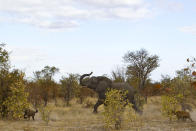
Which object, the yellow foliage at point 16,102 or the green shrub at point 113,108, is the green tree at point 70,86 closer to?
the yellow foliage at point 16,102

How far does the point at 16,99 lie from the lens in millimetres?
15156

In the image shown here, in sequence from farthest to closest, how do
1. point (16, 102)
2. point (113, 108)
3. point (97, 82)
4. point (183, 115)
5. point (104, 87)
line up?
point (97, 82), point (104, 87), point (16, 102), point (183, 115), point (113, 108)

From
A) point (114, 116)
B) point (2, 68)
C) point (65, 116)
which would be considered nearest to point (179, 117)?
point (114, 116)

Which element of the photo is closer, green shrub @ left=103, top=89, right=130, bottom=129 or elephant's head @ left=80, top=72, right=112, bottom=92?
green shrub @ left=103, top=89, right=130, bottom=129

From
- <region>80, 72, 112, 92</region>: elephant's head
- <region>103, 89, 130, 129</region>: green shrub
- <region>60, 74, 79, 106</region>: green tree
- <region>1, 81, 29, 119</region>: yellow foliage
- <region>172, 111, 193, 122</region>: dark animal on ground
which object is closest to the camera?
<region>103, 89, 130, 129</region>: green shrub

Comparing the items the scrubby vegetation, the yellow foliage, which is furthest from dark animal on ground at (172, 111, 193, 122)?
the yellow foliage

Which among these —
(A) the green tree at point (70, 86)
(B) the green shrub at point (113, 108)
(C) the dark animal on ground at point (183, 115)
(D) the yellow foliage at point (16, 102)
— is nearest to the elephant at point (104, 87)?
(C) the dark animal on ground at point (183, 115)

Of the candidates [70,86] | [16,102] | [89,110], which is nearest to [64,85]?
[70,86]

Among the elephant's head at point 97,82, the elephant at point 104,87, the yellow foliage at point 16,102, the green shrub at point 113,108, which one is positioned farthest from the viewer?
the elephant's head at point 97,82

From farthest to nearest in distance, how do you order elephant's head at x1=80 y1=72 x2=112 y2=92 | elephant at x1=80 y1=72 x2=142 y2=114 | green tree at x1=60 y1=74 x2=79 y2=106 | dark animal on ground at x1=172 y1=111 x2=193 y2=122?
green tree at x1=60 y1=74 x2=79 y2=106
elephant's head at x1=80 y1=72 x2=112 y2=92
elephant at x1=80 y1=72 x2=142 y2=114
dark animal on ground at x1=172 y1=111 x2=193 y2=122

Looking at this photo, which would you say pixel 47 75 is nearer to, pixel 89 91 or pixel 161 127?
pixel 89 91

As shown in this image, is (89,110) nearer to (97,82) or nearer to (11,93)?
(97,82)

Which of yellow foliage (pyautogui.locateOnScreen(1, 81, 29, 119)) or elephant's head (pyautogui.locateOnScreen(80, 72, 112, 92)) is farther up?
elephant's head (pyautogui.locateOnScreen(80, 72, 112, 92))

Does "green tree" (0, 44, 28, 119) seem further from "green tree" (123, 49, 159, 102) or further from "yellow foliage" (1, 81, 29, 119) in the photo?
"green tree" (123, 49, 159, 102)
